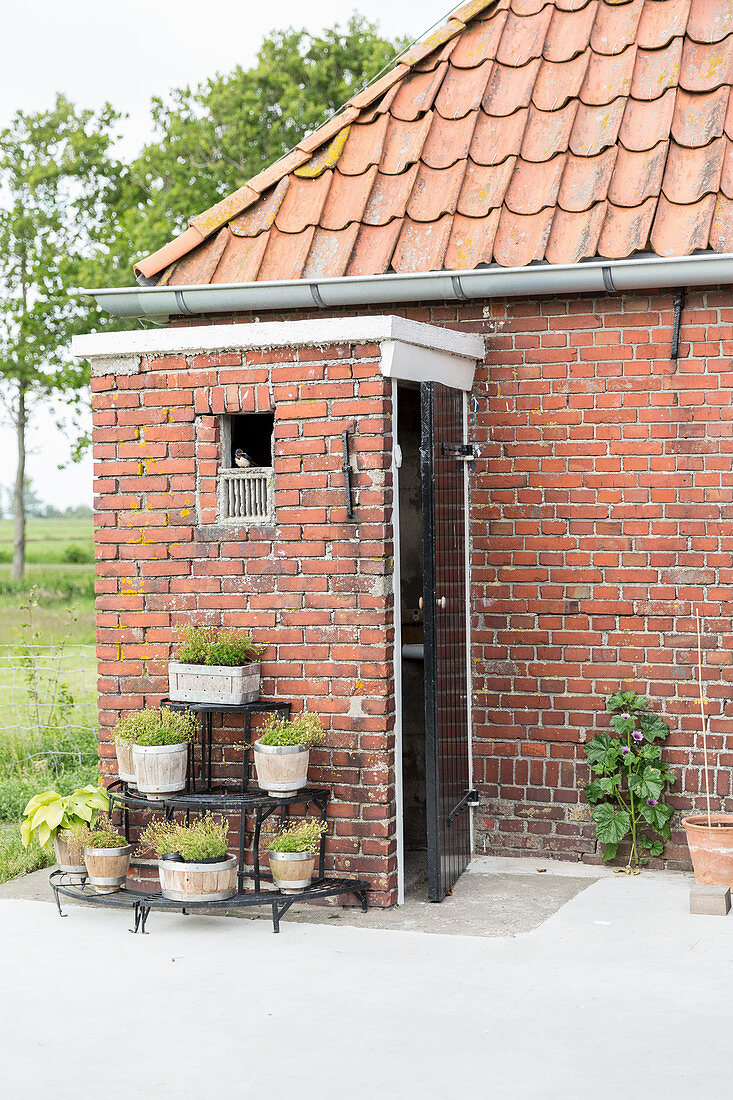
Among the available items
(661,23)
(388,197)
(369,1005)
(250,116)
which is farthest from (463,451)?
(250,116)

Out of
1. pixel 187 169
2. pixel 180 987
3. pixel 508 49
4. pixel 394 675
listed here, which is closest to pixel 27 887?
pixel 180 987

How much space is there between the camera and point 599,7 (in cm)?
680

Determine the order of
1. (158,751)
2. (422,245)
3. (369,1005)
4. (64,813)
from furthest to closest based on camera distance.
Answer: (422,245) < (64,813) < (158,751) < (369,1005)

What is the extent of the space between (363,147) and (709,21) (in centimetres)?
196

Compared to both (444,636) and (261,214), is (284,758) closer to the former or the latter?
(444,636)

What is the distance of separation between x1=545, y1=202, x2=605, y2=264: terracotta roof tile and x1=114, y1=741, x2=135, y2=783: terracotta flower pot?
3085 mm

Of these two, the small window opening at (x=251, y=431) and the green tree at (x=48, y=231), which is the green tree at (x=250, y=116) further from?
the small window opening at (x=251, y=431)

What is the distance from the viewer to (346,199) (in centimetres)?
677

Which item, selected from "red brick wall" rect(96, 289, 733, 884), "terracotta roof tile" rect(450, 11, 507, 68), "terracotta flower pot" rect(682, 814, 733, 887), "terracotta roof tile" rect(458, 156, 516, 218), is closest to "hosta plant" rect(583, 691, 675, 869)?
"red brick wall" rect(96, 289, 733, 884)

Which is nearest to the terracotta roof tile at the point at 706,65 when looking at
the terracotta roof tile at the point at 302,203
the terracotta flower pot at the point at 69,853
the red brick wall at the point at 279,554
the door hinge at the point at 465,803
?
the terracotta roof tile at the point at 302,203

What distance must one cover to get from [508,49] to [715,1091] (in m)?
5.50

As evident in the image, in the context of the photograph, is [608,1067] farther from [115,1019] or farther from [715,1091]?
[115,1019]

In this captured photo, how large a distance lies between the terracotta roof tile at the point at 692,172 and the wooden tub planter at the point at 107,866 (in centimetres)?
405

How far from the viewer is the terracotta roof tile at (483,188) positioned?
6.37 m
